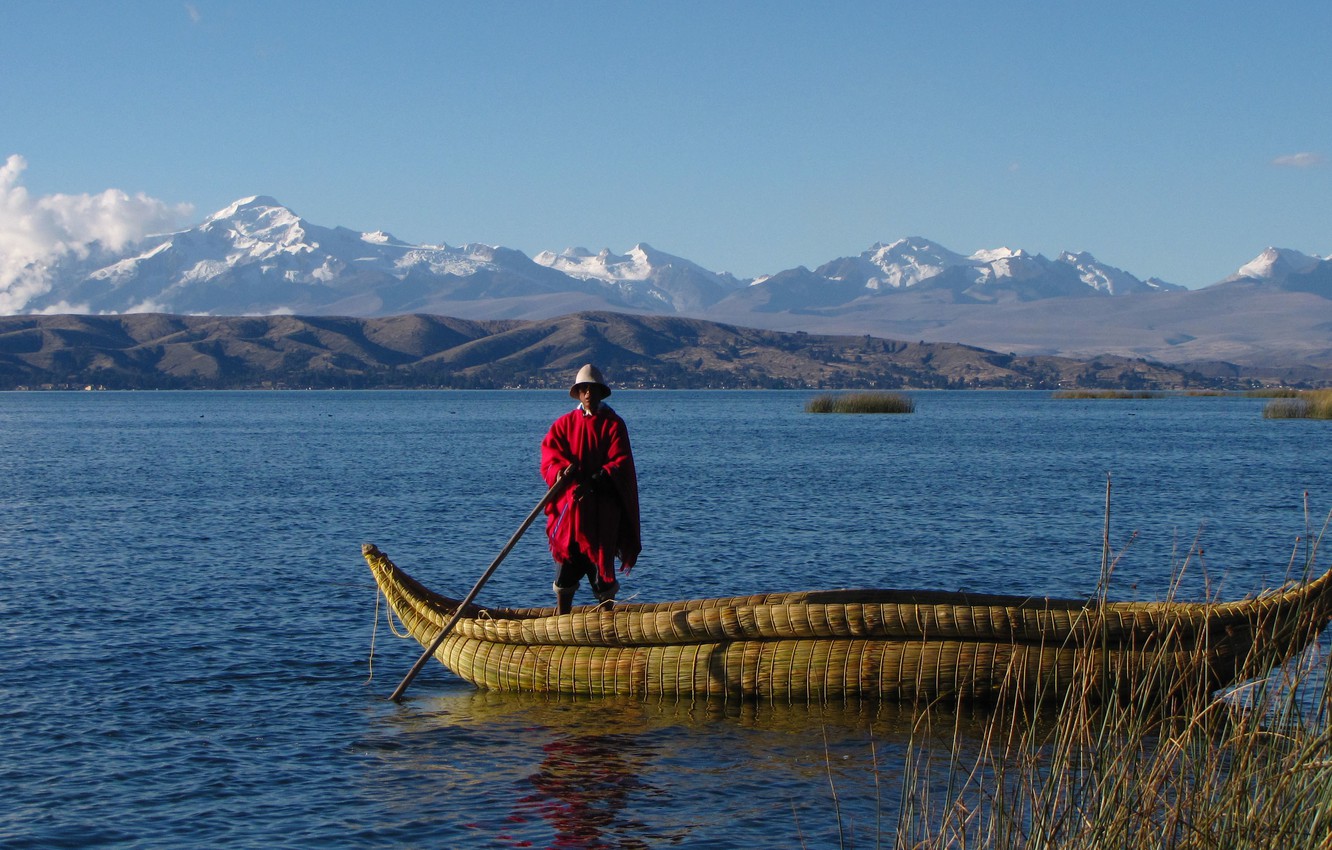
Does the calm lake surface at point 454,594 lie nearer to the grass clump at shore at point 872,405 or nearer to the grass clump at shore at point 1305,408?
the grass clump at shore at point 1305,408

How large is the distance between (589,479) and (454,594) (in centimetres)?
734

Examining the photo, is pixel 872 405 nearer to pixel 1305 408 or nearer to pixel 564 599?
pixel 1305 408

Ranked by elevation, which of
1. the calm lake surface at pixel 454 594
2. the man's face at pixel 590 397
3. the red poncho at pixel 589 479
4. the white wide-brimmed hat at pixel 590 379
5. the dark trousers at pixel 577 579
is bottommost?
the calm lake surface at pixel 454 594

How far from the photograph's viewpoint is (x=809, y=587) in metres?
18.6

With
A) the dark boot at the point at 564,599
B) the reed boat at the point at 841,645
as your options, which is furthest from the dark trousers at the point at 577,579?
the reed boat at the point at 841,645

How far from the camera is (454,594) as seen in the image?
60.7 feet

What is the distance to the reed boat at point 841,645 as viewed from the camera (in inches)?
401

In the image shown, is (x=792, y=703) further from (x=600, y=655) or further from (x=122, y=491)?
(x=122, y=491)

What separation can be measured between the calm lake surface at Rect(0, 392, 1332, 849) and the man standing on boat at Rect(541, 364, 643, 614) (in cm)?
130

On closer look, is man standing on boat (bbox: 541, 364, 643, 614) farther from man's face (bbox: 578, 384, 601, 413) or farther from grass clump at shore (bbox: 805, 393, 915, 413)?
grass clump at shore (bbox: 805, 393, 915, 413)

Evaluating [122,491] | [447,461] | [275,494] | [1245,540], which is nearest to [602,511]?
[1245,540]

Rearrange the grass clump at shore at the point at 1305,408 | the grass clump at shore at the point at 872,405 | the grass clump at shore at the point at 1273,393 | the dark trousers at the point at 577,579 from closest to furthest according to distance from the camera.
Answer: the dark trousers at the point at 577,579 < the grass clump at shore at the point at 1305,408 < the grass clump at shore at the point at 872,405 < the grass clump at shore at the point at 1273,393

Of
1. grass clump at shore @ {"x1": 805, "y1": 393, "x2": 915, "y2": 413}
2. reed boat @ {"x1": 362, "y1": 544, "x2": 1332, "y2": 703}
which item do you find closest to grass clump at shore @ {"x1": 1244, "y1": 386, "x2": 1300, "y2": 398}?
grass clump at shore @ {"x1": 805, "y1": 393, "x2": 915, "y2": 413}

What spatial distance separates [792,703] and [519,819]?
3.00 meters
